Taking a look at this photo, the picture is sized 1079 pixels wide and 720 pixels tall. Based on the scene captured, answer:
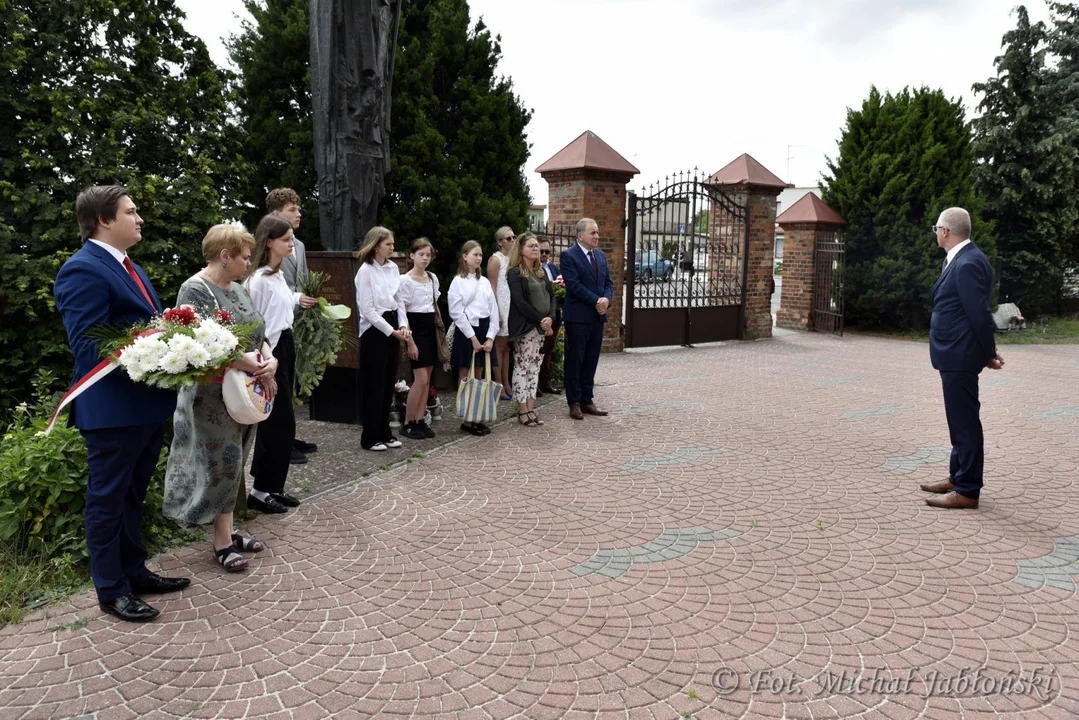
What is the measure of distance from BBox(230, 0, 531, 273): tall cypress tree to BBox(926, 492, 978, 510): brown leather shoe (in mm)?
5946

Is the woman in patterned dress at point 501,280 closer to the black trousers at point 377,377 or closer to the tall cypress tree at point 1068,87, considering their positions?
the black trousers at point 377,377

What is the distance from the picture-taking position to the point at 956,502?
16.5 feet

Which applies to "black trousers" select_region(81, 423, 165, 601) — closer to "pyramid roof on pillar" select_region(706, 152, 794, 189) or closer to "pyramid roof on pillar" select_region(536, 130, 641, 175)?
"pyramid roof on pillar" select_region(536, 130, 641, 175)

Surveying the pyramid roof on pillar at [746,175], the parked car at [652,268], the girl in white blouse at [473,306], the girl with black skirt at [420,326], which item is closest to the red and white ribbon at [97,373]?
the girl with black skirt at [420,326]

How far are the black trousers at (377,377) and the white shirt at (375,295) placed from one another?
0.27 ft

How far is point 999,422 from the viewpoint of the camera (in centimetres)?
781

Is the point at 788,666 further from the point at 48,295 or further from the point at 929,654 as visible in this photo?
the point at 48,295

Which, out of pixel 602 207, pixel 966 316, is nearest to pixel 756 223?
pixel 602 207

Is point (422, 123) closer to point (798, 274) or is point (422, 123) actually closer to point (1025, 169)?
point (798, 274)

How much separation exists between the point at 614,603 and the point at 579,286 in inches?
173

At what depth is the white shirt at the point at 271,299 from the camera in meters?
4.73

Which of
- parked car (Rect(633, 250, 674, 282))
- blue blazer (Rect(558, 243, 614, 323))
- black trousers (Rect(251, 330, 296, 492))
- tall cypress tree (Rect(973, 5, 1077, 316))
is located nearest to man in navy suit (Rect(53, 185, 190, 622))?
black trousers (Rect(251, 330, 296, 492))

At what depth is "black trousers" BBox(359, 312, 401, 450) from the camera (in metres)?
6.18

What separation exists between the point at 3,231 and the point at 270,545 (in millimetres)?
4575
